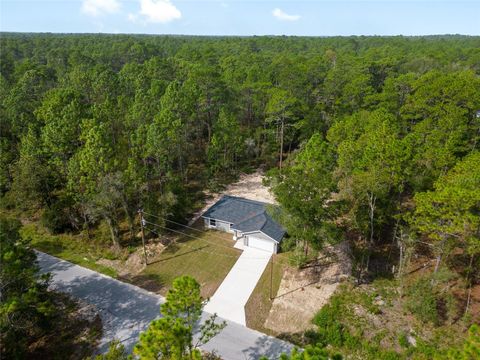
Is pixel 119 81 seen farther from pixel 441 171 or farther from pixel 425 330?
pixel 425 330

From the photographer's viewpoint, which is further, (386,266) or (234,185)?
(234,185)

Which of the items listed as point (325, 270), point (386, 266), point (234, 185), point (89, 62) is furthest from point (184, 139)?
point (89, 62)

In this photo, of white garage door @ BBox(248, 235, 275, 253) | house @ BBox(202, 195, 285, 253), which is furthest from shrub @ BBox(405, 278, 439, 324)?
white garage door @ BBox(248, 235, 275, 253)

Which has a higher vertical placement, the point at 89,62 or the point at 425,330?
Answer: the point at 89,62

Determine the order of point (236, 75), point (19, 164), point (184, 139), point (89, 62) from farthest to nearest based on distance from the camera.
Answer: point (89, 62) → point (236, 75) → point (184, 139) → point (19, 164)

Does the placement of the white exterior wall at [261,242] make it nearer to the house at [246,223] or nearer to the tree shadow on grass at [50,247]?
the house at [246,223]

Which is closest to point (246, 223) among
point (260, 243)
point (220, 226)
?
point (260, 243)
